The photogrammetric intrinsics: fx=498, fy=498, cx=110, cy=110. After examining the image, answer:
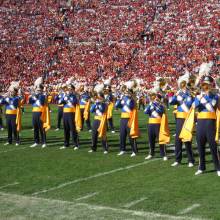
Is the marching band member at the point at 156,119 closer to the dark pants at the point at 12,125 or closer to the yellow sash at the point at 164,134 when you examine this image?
the yellow sash at the point at 164,134

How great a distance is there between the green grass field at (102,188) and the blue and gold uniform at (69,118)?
103cm

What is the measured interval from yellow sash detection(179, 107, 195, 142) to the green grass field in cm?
63

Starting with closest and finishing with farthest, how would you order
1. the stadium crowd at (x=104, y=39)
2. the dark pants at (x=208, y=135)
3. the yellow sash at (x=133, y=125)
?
the dark pants at (x=208, y=135), the yellow sash at (x=133, y=125), the stadium crowd at (x=104, y=39)

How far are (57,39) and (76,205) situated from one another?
36159 millimetres

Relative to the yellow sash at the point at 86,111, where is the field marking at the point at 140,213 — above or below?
below

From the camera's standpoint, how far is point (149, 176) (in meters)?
9.24

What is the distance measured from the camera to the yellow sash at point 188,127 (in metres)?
9.66

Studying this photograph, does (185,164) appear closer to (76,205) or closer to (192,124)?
(192,124)

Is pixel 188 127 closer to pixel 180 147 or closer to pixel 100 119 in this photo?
pixel 180 147

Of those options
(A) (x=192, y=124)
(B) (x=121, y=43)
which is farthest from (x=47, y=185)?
(B) (x=121, y=43)

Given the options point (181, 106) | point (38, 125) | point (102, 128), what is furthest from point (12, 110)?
point (181, 106)

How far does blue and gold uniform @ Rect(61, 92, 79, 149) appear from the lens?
13219mm

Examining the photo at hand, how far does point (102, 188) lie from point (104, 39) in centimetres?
3307

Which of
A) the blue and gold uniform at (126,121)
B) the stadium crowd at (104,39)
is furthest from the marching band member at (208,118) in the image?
the stadium crowd at (104,39)
